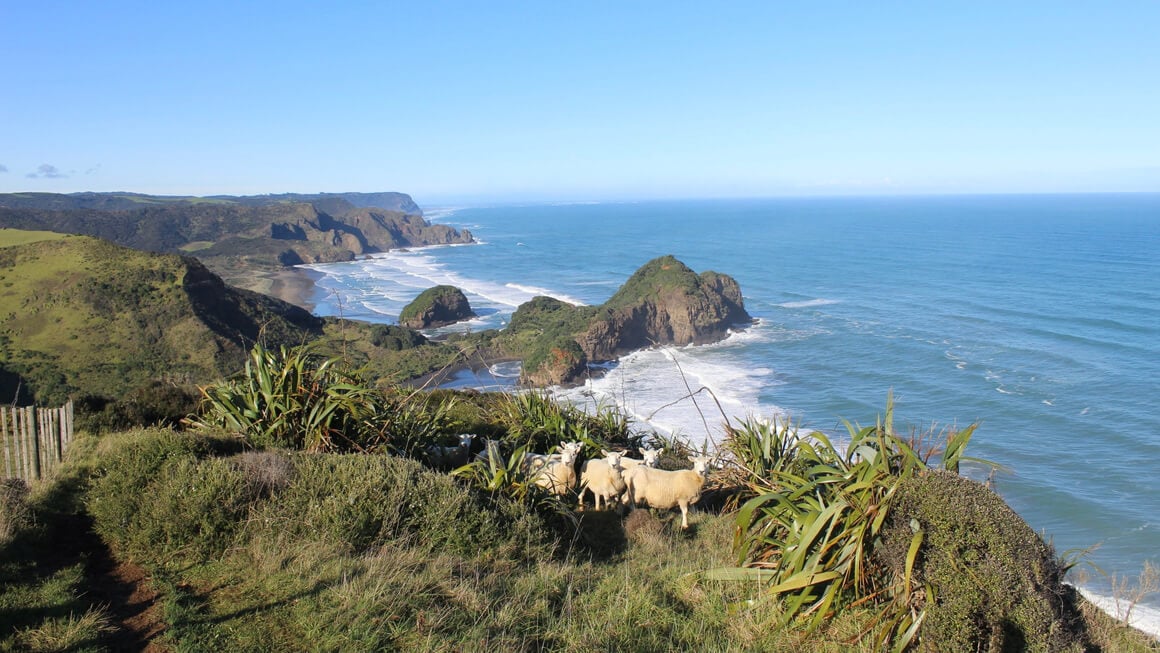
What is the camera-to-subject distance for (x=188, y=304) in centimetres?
4375

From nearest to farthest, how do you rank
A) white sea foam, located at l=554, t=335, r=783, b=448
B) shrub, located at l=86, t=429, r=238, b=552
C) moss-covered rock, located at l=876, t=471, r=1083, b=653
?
moss-covered rock, located at l=876, t=471, r=1083, b=653, shrub, located at l=86, t=429, r=238, b=552, white sea foam, located at l=554, t=335, r=783, b=448

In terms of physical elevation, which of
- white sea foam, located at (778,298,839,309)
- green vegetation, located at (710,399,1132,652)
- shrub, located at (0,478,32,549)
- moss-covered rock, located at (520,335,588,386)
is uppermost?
green vegetation, located at (710,399,1132,652)

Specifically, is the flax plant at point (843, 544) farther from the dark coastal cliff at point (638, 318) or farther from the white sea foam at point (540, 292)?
the white sea foam at point (540, 292)

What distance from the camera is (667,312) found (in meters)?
51.2

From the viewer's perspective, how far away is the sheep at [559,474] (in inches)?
309

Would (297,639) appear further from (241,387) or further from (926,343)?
(926,343)

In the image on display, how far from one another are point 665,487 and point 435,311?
177ft

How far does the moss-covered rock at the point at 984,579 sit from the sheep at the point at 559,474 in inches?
162

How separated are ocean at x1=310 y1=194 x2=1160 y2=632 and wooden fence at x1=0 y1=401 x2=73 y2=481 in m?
3.42

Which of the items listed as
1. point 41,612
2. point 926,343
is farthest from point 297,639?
point 926,343

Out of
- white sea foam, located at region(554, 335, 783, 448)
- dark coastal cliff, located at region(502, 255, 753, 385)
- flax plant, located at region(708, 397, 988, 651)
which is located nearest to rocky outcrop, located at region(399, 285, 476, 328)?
dark coastal cliff, located at region(502, 255, 753, 385)

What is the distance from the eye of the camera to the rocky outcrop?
59.3 meters

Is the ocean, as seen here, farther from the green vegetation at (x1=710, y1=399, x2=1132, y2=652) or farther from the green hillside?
the green hillside

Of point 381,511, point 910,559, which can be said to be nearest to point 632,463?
point 381,511
